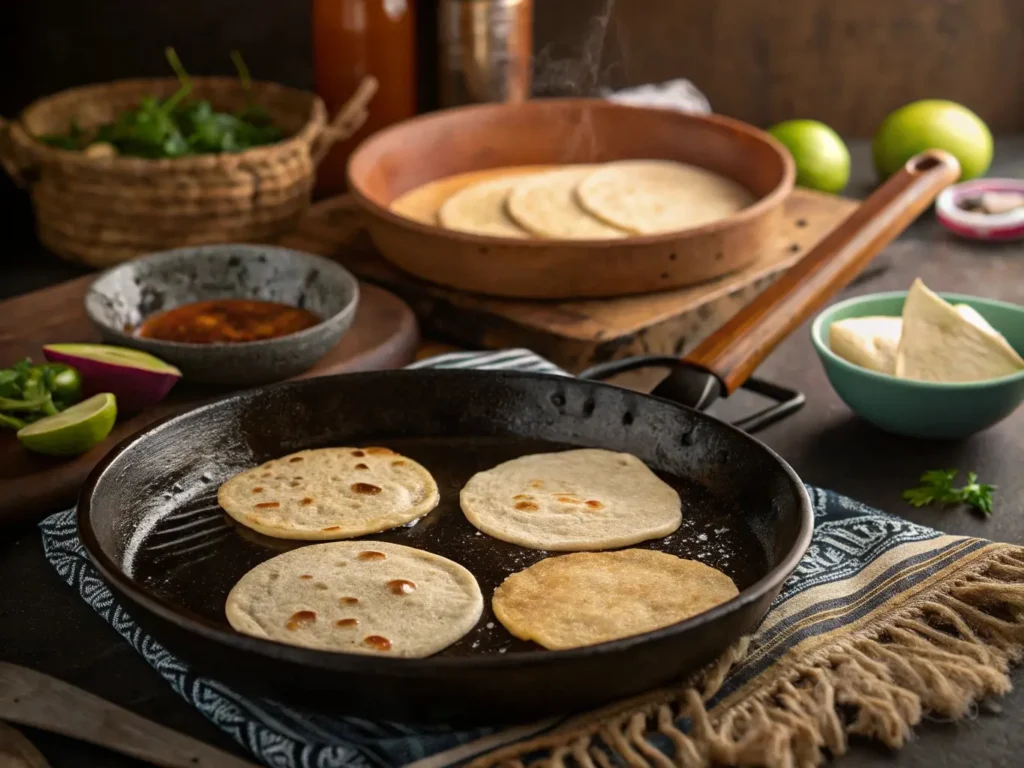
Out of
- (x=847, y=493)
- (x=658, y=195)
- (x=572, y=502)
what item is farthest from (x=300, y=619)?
(x=658, y=195)

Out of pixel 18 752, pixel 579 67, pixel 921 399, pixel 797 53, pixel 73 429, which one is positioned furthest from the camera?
pixel 797 53

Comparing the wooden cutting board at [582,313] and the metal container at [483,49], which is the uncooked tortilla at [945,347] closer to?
the wooden cutting board at [582,313]

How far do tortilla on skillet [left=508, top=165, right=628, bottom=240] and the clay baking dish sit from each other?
75mm

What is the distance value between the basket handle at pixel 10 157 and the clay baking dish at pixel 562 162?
645mm

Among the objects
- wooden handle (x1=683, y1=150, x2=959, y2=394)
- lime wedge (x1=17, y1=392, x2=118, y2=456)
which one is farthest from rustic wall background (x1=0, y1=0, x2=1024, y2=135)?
lime wedge (x1=17, y1=392, x2=118, y2=456)

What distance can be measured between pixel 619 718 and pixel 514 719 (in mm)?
100

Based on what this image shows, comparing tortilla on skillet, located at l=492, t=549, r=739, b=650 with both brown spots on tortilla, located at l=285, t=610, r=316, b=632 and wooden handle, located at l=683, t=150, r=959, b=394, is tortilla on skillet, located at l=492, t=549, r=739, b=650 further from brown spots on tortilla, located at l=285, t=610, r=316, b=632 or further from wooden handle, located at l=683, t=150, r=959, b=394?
wooden handle, located at l=683, t=150, r=959, b=394

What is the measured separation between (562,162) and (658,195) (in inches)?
15.1

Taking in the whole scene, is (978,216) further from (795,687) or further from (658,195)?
(795,687)

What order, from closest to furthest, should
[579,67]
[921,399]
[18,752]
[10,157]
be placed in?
[18,752] → [921,399] → [10,157] → [579,67]

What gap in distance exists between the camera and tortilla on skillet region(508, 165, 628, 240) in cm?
213

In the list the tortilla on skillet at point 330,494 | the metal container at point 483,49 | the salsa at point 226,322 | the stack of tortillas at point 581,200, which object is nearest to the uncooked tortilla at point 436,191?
the stack of tortillas at point 581,200

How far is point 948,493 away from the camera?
63.3 inches

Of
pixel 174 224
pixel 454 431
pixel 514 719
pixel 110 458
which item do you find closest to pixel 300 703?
pixel 514 719
